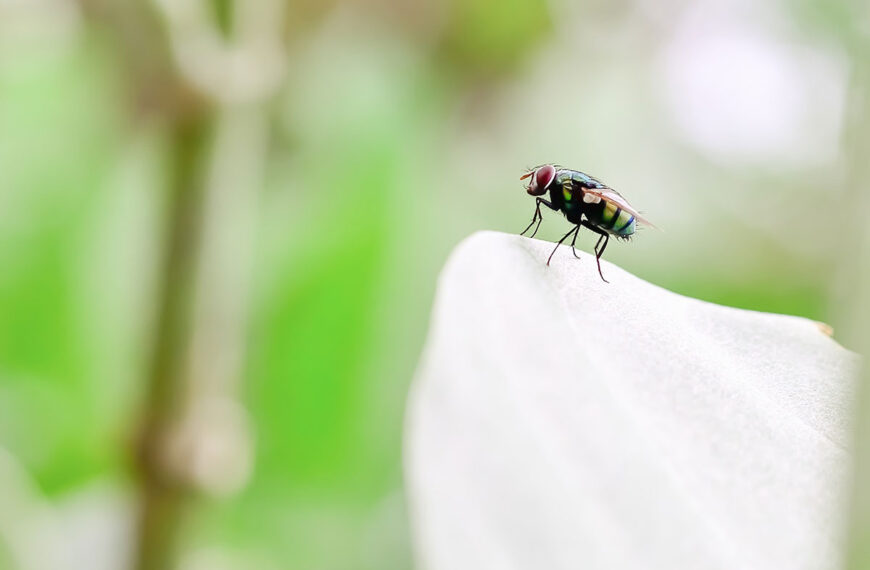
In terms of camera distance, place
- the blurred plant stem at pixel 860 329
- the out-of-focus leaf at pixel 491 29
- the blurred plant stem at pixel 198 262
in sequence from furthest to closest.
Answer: the out-of-focus leaf at pixel 491 29, the blurred plant stem at pixel 198 262, the blurred plant stem at pixel 860 329

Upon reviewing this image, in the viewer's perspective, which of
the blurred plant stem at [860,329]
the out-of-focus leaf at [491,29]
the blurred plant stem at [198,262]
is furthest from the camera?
the out-of-focus leaf at [491,29]

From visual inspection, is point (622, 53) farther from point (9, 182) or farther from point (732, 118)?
point (9, 182)

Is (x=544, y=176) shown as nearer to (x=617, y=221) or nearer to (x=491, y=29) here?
(x=617, y=221)

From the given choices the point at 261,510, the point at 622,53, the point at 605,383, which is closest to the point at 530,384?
the point at 605,383

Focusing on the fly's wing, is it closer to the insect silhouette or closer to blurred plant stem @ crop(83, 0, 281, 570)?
the insect silhouette

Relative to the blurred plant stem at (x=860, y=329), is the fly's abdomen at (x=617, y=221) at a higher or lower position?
lower

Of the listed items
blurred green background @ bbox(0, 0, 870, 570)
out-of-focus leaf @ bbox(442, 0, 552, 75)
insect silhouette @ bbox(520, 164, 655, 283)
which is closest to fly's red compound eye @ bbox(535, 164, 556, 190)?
insect silhouette @ bbox(520, 164, 655, 283)

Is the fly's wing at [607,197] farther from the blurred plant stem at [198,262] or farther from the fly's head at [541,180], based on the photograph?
the blurred plant stem at [198,262]

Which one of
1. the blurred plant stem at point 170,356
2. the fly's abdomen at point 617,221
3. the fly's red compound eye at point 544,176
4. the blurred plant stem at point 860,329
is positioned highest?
the blurred plant stem at point 860,329

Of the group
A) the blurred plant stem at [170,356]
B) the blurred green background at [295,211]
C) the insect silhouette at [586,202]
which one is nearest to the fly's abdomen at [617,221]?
the insect silhouette at [586,202]
